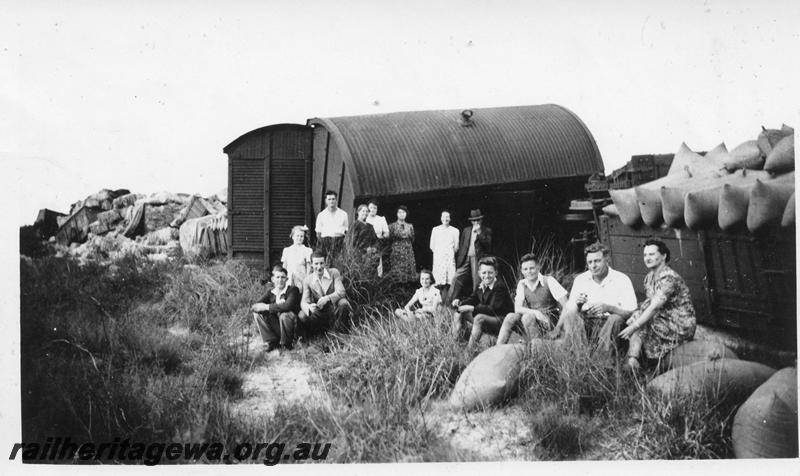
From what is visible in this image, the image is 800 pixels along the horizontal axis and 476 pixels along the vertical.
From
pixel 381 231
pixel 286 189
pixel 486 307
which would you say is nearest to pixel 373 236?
pixel 381 231

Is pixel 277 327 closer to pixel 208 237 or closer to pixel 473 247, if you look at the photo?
pixel 473 247

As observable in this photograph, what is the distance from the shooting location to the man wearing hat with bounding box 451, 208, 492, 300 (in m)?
8.06

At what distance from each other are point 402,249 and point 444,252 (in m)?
0.54

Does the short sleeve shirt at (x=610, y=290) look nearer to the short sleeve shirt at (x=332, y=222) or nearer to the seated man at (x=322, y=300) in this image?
the seated man at (x=322, y=300)

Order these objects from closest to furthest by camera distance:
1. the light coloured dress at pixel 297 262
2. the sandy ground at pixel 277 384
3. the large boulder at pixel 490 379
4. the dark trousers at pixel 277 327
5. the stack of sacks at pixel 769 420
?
the stack of sacks at pixel 769 420
the large boulder at pixel 490 379
the sandy ground at pixel 277 384
the dark trousers at pixel 277 327
the light coloured dress at pixel 297 262

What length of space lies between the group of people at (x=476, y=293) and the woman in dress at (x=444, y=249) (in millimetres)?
13

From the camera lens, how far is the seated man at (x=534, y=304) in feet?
20.6

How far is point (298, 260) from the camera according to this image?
786 cm

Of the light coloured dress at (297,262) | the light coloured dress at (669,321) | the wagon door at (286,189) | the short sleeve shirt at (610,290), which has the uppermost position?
the wagon door at (286,189)

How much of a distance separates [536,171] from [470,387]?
4.74 m

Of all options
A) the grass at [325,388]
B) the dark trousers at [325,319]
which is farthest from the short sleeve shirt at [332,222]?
the dark trousers at [325,319]

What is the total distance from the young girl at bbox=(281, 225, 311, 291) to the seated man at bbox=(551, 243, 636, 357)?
2999 millimetres

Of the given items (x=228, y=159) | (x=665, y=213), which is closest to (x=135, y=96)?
(x=228, y=159)

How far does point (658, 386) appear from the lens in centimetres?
525
